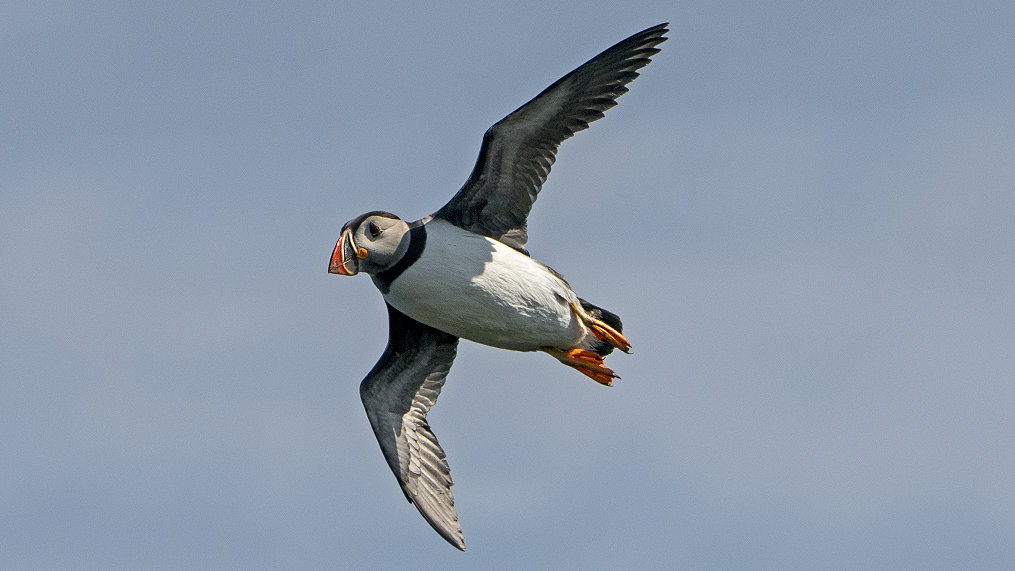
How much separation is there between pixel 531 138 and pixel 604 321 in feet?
6.82

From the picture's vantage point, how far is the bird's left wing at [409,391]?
1384 cm

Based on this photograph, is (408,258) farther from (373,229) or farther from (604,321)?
(604,321)

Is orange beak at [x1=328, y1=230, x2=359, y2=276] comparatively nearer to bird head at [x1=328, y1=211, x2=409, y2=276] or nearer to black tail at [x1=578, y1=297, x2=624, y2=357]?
bird head at [x1=328, y1=211, x2=409, y2=276]

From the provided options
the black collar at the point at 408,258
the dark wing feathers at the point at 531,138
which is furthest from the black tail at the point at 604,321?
the black collar at the point at 408,258

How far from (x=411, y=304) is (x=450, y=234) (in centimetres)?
76

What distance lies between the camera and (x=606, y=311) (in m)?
13.6

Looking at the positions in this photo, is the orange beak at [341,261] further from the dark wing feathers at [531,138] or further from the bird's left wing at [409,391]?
the bird's left wing at [409,391]

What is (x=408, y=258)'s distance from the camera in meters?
12.4

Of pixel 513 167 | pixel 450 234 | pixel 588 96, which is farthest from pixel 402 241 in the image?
pixel 588 96

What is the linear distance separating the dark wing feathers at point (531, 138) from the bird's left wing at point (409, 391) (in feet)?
4.96

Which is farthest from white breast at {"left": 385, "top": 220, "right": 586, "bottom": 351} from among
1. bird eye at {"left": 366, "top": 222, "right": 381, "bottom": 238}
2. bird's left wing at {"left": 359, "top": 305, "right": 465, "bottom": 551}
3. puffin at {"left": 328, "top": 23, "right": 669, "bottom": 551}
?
bird's left wing at {"left": 359, "top": 305, "right": 465, "bottom": 551}

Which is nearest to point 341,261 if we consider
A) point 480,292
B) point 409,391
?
point 480,292

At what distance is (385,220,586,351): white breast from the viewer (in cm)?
1236

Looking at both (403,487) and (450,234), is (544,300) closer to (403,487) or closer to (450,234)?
(450,234)
